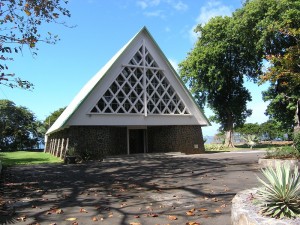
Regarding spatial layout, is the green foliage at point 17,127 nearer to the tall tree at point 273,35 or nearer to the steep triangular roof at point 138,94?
the steep triangular roof at point 138,94

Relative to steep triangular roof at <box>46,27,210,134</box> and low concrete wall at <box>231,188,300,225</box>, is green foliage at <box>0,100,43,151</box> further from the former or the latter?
low concrete wall at <box>231,188,300,225</box>

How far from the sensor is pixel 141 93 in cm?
2505

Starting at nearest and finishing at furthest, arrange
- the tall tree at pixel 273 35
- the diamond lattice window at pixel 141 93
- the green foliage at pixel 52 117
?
the diamond lattice window at pixel 141 93, the tall tree at pixel 273 35, the green foliage at pixel 52 117

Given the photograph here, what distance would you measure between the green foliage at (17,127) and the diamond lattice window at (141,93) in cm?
2998

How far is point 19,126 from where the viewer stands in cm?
5341

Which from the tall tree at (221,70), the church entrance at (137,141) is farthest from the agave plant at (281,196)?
the tall tree at (221,70)

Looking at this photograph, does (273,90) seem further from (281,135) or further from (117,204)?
(117,204)

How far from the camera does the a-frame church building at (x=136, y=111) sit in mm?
23000

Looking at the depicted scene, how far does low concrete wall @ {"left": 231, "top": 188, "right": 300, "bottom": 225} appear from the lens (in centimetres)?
457

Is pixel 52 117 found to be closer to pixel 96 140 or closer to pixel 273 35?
pixel 96 140

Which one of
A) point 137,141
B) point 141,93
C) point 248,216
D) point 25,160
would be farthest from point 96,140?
point 248,216

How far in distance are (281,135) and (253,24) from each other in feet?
73.3

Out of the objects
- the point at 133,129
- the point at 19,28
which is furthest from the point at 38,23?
the point at 133,129

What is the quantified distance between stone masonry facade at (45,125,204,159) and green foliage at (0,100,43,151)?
26096 mm
